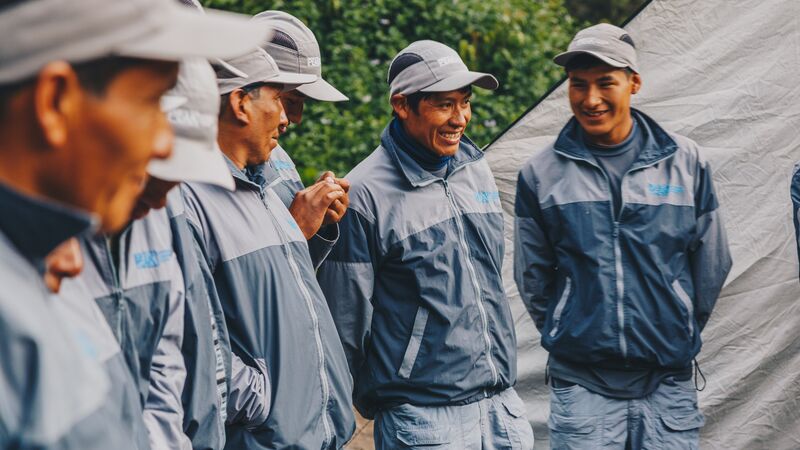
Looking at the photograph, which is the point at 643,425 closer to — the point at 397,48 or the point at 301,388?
the point at 301,388

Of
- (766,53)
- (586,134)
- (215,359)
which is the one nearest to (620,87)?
(586,134)

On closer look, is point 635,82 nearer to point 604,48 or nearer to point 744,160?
point 604,48

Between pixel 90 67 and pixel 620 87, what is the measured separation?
→ 3288mm

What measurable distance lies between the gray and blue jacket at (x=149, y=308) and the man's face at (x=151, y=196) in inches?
4.0

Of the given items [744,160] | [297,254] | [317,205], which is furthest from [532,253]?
[297,254]

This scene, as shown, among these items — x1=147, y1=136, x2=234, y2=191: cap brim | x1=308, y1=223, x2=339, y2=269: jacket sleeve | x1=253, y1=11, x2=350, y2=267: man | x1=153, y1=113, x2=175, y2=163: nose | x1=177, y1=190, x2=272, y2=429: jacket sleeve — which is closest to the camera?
x1=153, y1=113, x2=175, y2=163: nose

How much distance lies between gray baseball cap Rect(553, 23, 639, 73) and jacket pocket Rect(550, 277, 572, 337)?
34.3 inches

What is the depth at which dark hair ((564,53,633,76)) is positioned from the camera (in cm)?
441

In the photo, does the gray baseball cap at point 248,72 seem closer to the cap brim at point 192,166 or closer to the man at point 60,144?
the cap brim at point 192,166

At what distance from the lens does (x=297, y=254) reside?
3.28 m

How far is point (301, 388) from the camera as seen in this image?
10.3 feet

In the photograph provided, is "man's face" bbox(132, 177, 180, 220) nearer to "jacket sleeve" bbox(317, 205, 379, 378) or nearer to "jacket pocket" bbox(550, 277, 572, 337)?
"jacket sleeve" bbox(317, 205, 379, 378)

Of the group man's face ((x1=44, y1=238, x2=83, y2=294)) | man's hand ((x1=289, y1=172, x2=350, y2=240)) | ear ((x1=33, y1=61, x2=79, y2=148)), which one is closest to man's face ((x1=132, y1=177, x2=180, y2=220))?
man's face ((x1=44, y1=238, x2=83, y2=294))

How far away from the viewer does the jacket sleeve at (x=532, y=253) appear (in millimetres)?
4441
